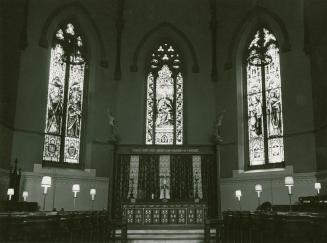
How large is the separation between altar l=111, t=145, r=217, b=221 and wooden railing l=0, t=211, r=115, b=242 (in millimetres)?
6905

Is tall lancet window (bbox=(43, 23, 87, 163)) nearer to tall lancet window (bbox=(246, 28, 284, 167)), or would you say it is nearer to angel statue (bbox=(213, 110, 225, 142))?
angel statue (bbox=(213, 110, 225, 142))

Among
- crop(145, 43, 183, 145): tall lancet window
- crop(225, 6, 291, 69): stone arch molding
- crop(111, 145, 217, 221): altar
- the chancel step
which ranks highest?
crop(225, 6, 291, 69): stone arch molding

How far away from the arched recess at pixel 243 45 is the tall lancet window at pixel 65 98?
730 cm

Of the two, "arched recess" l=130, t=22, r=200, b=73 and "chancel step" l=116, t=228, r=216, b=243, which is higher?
"arched recess" l=130, t=22, r=200, b=73

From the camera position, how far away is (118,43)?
2088cm

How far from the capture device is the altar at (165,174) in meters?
18.3

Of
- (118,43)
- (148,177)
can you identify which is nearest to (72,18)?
(118,43)

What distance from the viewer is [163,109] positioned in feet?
69.5

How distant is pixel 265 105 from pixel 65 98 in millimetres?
9262

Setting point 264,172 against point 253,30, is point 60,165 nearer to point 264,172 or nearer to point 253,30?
point 264,172

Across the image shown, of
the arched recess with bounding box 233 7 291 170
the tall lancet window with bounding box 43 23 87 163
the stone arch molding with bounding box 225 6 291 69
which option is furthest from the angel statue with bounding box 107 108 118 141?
the stone arch molding with bounding box 225 6 291 69

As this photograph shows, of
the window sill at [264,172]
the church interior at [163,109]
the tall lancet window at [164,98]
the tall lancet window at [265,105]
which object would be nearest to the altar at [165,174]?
the church interior at [163,109]

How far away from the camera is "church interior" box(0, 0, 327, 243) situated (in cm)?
1655

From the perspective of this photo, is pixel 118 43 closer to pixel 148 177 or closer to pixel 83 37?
pixel 83 37
